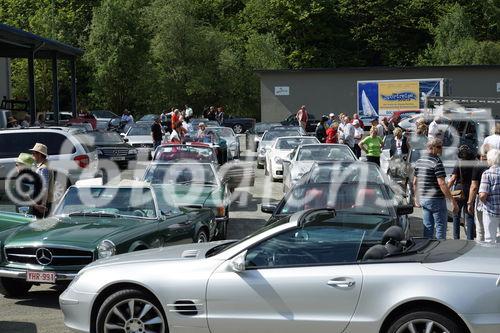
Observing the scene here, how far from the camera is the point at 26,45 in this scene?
30328mm

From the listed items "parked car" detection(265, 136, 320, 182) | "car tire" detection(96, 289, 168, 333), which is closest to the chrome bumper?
"car tire" detection(96, 289, 168, 333)

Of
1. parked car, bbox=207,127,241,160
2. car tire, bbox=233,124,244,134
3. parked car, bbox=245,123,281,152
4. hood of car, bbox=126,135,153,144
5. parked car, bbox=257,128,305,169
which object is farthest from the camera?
car tire, bbox=233,124,244,134

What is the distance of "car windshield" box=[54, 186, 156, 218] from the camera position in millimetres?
9859

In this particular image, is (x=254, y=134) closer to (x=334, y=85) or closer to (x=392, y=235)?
(x=334, y=85)

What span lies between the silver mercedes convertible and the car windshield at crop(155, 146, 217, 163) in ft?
34.6

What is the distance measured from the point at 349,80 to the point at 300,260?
39.0m

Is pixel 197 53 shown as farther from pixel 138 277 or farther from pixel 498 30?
pixel 138 277

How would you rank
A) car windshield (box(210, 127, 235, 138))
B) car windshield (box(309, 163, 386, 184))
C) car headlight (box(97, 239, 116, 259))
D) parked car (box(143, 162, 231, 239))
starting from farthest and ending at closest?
1. car windshield (box(210, 127, 235, 138))
2. car windshield (box(309, 163, 386, 184))
3. parked car (box(143, 162, 231, 239))
4. car headlight (box(97, 239, 116, 259))

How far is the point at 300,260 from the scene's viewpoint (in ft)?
20.5

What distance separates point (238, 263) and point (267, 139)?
20366 millimetres

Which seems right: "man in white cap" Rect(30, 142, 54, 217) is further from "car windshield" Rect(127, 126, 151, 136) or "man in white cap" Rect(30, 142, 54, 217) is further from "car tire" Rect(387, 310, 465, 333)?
"car windshield" Rect(127, 126, 151, 136)

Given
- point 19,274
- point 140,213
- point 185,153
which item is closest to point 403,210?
point 140,213

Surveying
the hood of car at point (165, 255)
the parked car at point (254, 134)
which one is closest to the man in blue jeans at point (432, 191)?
the hood of car at point (165, 255)

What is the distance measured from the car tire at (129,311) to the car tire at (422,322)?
6.43ft
